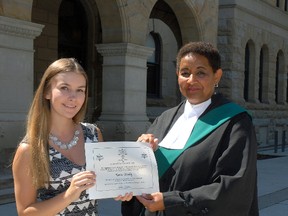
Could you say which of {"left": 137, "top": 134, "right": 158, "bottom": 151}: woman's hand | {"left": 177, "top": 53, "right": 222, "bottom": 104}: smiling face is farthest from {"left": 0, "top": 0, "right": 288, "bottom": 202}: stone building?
{"left": 177, "top": 53, "right": 222, "bottom": 104}: smiling face

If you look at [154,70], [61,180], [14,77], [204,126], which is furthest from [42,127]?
[154,70]

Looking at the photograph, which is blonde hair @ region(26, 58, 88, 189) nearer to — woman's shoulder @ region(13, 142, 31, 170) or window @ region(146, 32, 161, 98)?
woman's shoulder @ region(13, 142, 31, 170)

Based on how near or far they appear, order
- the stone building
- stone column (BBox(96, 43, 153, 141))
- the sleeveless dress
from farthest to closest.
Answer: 1. stone column (BBox(96, 43, 153, 141))
2. the stone building
3. the sleeveless dress

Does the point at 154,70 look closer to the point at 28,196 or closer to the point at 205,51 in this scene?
the point at 205,51

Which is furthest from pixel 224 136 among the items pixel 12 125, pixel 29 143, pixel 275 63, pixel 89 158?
pixel 275 63

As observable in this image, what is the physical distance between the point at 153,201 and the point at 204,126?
0.49m

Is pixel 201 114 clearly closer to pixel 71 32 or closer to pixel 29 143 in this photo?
pixel 29 143

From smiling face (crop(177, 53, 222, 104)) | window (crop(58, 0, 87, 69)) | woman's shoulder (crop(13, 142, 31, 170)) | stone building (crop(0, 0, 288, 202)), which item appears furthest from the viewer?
window (crop(58, 0, 87, 69))

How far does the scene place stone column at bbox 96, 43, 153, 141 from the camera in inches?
402

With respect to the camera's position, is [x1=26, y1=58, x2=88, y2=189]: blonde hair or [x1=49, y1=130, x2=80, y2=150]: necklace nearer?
[x1=26, y1=58, x2=88, y2=189]: blonde hair

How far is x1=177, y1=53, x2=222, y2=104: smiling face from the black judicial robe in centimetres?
23

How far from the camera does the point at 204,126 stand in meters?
2.52

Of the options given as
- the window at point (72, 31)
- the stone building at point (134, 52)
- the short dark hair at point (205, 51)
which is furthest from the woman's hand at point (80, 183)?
the window at point (72, 31)

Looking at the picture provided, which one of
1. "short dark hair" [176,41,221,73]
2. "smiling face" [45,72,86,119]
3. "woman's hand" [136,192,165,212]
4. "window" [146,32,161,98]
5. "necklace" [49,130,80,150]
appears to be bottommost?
"woman's hand" [136,192,165,212]
